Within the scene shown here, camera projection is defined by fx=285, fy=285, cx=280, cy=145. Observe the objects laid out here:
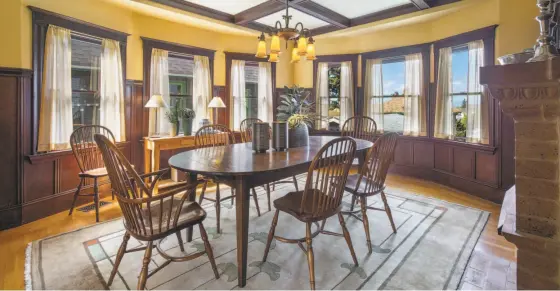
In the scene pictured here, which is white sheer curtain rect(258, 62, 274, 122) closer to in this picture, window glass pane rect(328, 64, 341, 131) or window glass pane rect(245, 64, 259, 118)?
window glass pane rect(245, 64, 259, 118)

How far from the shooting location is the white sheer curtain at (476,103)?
3779 mm

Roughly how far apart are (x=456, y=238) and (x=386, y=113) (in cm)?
311

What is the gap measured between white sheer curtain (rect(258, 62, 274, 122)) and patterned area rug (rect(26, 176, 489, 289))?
118 inches

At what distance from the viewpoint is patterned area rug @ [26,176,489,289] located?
192cm

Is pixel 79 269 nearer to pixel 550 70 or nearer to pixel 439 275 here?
pixel 439 275

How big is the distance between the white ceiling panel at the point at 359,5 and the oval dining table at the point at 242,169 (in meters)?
2.72

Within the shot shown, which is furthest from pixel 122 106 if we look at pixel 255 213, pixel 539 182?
pixel 539 182

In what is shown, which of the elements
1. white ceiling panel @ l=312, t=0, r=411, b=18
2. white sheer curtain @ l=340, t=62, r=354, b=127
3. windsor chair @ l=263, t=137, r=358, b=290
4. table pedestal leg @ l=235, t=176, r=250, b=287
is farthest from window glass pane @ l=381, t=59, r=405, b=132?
table pedestal leg @ l=235, t=176, r=250, b=287

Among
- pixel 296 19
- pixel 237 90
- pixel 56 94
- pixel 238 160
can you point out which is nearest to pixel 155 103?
pixel 56 94

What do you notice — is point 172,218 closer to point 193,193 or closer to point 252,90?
point 193,193

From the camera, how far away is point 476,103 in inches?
152

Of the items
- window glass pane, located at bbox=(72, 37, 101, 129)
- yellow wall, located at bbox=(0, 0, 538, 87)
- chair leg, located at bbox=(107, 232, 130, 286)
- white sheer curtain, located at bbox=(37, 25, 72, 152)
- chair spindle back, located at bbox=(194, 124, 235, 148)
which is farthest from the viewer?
window glass pane, located at bbox=(72, 37, 101, 129)

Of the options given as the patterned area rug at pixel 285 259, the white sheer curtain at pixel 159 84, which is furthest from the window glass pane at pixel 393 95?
the white sheer curtain at pixel 159 84

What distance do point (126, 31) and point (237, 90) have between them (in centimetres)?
201
